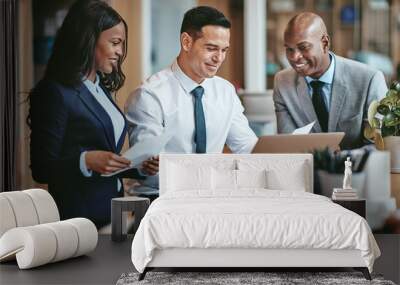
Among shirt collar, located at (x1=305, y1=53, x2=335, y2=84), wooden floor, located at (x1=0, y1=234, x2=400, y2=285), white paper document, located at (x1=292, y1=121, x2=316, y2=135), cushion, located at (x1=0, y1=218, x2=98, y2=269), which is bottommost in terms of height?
wooden floor, located at (x1=0, y1=234, x2=400, y2=285)

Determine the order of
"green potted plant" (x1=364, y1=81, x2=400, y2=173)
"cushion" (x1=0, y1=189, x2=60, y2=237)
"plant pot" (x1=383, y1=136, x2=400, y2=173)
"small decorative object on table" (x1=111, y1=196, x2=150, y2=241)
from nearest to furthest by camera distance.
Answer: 1. "cushion" (x1=0, y1=189, x2=60, y2=237)
2. "small decorative object on table" (x1=111, y1=196, x2=150, y2=241)
3. "green potted plant" (x1=364, y1=81, x2=400, y2=173)
4. "plant pot" (x1=383, y1=136, x2=400, y2=173)

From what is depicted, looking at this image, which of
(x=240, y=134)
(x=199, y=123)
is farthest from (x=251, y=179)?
(x=199, y=123)

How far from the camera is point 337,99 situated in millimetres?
7863

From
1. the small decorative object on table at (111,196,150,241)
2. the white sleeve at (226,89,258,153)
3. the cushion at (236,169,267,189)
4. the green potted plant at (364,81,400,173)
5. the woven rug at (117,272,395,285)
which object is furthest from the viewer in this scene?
the white sleeve at (226,89,258,153)

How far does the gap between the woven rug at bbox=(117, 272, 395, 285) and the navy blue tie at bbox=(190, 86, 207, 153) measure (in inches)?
90.5

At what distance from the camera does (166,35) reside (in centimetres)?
792

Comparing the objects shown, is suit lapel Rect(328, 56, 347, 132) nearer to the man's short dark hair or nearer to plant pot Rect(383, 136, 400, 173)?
plant pot Rect(383, 136, 400, 173)

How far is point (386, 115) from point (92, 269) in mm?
3459

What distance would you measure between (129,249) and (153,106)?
1618 mm

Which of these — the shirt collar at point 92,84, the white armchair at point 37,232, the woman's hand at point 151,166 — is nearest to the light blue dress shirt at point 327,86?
the woman's hand at point 151,166

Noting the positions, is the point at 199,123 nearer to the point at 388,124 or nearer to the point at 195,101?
the point at 195,101

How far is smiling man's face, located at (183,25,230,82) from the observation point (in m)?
7.89

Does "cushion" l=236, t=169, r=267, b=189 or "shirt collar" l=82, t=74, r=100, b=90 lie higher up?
"shirt collar" l=82, t=74, r=100, b=90

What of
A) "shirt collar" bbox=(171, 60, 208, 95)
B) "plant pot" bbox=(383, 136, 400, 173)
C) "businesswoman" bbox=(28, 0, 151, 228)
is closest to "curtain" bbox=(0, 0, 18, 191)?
"businesswoman" bbox=(28, 0, 151, 228)
